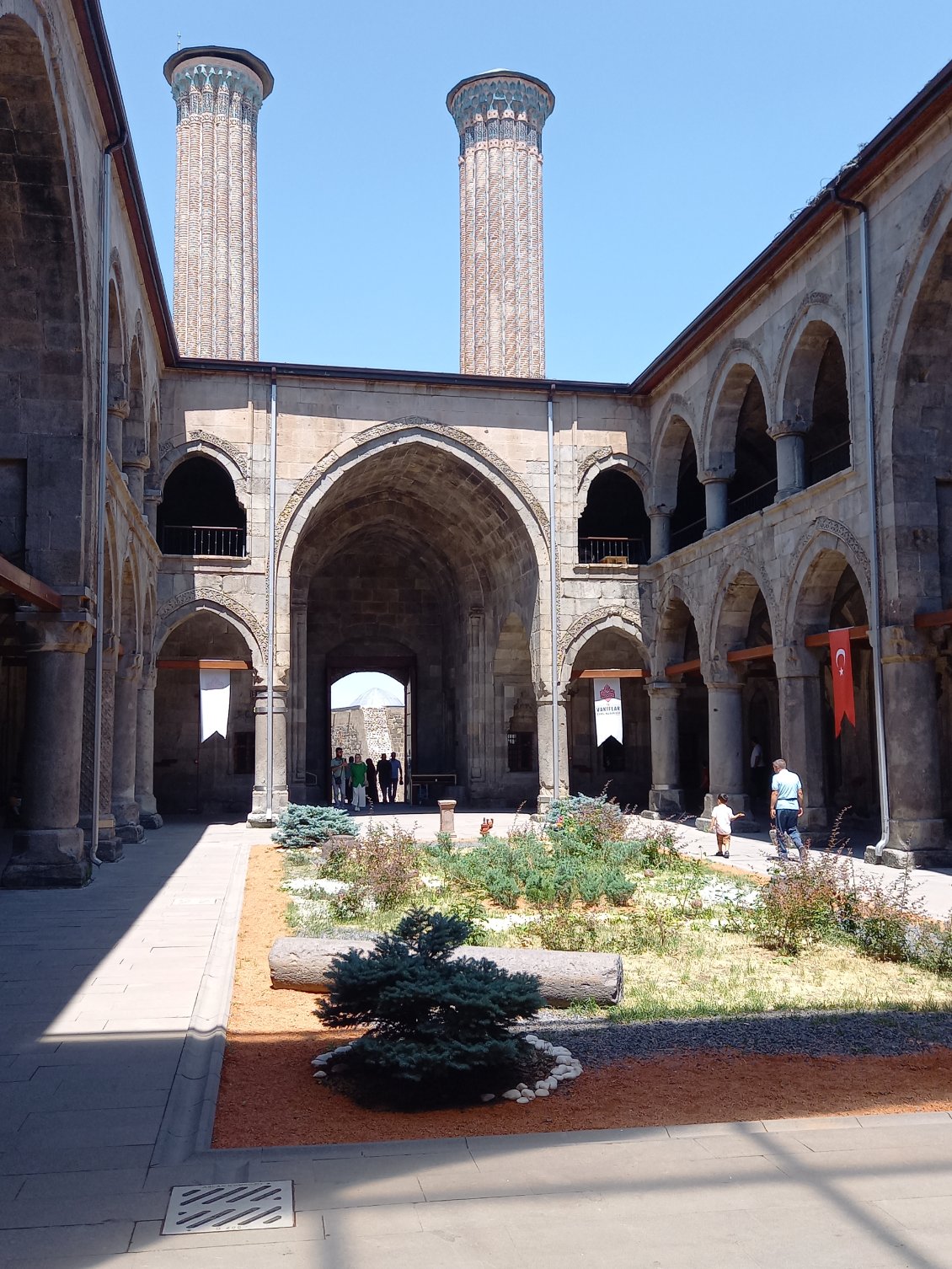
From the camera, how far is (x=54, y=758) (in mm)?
11422

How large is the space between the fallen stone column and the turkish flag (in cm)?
828

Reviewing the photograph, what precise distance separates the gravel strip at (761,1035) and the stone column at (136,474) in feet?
40.5

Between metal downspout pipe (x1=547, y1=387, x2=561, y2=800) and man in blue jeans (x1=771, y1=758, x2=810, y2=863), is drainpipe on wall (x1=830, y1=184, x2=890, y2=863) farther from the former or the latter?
metal downspout pipe (x1=547, y1=387, x2=561, y2=800)

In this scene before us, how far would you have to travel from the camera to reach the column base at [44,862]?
36.1 feet

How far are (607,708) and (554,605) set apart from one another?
7.29ft

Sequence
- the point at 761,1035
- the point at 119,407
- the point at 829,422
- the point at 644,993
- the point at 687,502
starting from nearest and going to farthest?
the point at 761,1035
the point at 644,993
the point at 119,407
the point at 829,422
the point at 687,502

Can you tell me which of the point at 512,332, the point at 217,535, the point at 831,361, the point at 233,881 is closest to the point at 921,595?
the point at 831,361

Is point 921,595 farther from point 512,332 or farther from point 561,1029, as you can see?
point 512,332

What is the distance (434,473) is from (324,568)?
231 inches

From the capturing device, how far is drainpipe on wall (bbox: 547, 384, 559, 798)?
20.8 meters

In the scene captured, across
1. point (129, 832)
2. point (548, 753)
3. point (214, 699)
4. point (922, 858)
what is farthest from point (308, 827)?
point (922, 858)

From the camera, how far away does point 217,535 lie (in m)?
23.8

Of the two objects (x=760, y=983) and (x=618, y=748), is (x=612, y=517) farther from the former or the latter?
(x=760, y=983)

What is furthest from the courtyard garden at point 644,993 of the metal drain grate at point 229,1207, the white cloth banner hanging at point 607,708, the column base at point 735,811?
the white cloth banner hanging at point 607,708
